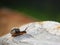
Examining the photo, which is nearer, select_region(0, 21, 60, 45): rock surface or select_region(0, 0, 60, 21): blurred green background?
select_region(0, 21, 60, 45): rock surface

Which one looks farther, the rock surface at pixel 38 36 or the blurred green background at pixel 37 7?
the blurred green background at pixel 37 7

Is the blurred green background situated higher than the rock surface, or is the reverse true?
the blurred green background

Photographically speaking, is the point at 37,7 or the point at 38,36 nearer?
the point at 38,36

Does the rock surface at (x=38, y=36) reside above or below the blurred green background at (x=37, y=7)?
below

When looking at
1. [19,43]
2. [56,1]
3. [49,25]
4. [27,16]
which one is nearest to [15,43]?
[19,43]

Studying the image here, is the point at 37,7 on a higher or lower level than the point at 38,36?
higher
